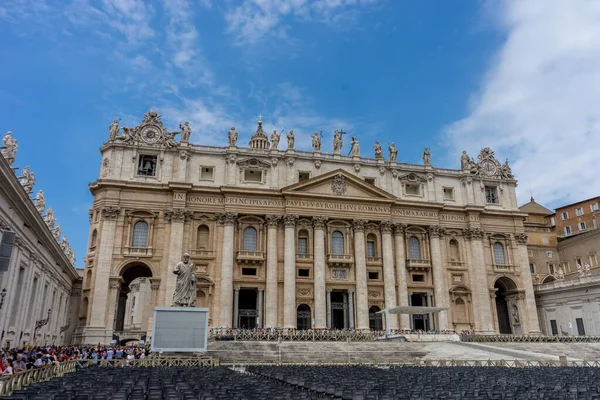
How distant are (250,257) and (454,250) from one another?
78.6ft

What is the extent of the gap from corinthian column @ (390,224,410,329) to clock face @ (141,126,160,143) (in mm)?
27686

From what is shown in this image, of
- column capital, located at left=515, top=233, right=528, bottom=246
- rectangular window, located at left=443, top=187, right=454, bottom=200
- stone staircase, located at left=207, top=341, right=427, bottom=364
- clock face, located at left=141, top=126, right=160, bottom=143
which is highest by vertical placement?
clock face, located at left=141, top=126, right=160, bottom=143

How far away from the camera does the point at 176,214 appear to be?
4800 cm

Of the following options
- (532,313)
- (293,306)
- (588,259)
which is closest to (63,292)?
(293,306)

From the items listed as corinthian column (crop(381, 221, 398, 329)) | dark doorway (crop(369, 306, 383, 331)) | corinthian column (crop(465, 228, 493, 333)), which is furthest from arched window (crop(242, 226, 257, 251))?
corinthian column (crop(465, 228, 493, 333))

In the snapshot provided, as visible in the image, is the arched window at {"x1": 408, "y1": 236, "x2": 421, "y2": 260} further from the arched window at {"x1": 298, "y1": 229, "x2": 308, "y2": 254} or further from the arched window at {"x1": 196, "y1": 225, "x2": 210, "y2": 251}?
the arched window at {"x1": 196, "y1": 225, "x2": 210, "y2": 251}

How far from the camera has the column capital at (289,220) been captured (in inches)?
1972

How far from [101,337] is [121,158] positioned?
17678 millimetres

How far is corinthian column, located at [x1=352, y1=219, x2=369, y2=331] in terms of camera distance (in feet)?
160

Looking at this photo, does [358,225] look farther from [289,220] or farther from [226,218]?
[226,218]

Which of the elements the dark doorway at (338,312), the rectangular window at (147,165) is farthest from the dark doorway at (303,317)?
the rectangular window at (147,165)

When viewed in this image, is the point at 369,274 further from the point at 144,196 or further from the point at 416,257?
the point at 144,196

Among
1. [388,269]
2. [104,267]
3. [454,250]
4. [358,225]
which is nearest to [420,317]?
[388,269]

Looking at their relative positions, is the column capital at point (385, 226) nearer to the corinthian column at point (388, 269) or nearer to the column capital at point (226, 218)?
the corinthian column at point (388, 269)
